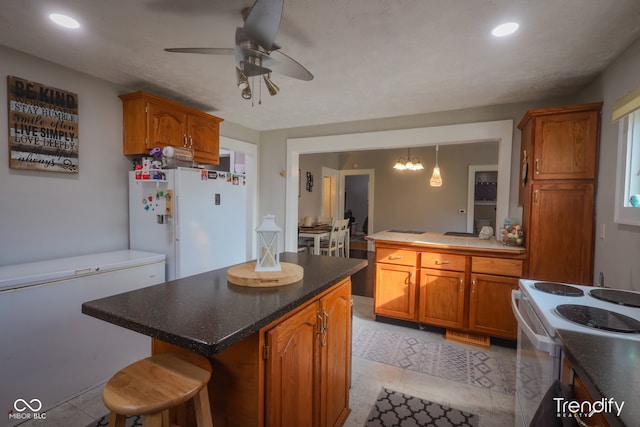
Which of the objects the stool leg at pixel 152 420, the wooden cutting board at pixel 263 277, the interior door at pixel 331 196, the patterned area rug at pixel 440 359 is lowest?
the patterned area rug at pixel 440 359

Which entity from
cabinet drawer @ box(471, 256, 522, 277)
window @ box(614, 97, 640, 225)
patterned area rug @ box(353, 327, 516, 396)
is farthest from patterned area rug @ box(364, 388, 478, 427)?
window @ box(614, 97, 640, 225)

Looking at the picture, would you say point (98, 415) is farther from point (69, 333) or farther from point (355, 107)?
point (355, 107)

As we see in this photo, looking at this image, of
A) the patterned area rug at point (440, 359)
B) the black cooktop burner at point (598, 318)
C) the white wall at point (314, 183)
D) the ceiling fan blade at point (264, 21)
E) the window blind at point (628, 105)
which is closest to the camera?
the black cooktop burner at point (598, 318)

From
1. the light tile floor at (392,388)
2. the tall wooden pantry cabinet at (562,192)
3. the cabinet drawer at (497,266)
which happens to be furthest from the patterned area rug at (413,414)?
the tall wooden pantry cabinet at (562,192)

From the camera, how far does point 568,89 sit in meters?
2.61

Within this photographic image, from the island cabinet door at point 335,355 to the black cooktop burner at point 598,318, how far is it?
944mm

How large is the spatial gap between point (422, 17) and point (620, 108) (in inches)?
51.0

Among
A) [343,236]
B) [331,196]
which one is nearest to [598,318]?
[343,236]

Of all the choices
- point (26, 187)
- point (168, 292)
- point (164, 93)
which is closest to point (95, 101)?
point (164, 93)

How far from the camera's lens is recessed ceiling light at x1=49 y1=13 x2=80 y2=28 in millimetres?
1641

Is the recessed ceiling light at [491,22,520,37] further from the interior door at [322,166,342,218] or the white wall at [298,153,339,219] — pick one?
the interior door at [322,166,342,218]

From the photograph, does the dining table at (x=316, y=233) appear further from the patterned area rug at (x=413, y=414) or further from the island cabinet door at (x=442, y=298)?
the patterned area rug at (x=413, y=414)

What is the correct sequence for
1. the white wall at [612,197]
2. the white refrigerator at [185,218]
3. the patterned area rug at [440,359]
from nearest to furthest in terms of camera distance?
the white wall at [612,197] → the patterned area rug at [440,359] → the white refrigerator at [185,218]

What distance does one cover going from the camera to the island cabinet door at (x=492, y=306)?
257 centimetres
